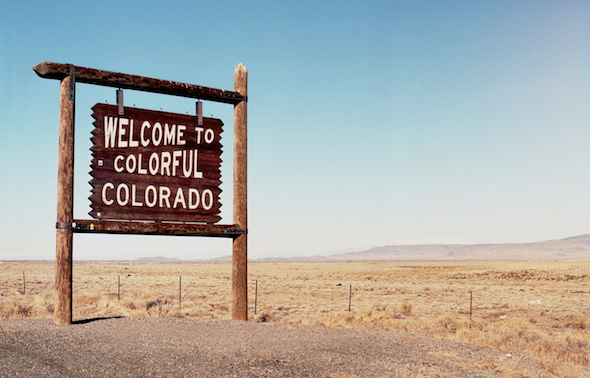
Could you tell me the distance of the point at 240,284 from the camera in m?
11.7

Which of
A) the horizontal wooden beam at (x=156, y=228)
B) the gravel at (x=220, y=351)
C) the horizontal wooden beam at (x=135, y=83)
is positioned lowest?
the gravel at (x=220, y=351)

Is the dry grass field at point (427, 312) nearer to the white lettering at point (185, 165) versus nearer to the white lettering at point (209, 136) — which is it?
the white lettering at point (185, 165)

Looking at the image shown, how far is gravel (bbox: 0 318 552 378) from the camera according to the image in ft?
23.6

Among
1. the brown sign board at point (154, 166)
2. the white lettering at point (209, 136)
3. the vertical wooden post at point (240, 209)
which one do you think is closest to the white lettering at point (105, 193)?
the brown sign board at point (154, 166)

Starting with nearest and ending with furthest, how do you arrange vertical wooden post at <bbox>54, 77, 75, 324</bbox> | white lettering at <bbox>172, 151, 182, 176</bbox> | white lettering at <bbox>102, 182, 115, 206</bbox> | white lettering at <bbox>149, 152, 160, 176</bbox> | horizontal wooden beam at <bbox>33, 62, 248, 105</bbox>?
vertical wooden post at <bbox>54, 77, 75, 324</bbox>, horizontal wooden beam at <bbox>33, 62, 248, 105</bbox>, white lettering at <bbox>102, 182, 115, 206</bbox>, white lettering at <bbox>149, 152, 160, 176</bbox>, white lettering at <bbox>172, 151, 182, 176</bbox>

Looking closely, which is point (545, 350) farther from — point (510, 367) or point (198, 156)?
point (198, 156)

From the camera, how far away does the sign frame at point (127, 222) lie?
10148mm

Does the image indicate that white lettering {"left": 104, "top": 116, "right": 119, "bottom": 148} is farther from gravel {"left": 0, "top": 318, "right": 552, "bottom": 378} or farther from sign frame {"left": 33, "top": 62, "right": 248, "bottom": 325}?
gravel {"left": 0, "top": 318, "right": 552, "bottom": 378}

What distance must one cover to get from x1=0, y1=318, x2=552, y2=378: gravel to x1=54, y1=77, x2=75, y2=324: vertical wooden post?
1.67ft

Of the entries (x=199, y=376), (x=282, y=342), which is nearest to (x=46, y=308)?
(x=282, y=342)

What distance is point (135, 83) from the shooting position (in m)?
10.9

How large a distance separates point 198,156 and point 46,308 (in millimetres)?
11603

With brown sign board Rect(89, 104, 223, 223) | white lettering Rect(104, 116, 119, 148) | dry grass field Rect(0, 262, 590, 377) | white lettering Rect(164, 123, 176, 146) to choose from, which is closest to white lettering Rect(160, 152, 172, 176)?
brown sign board Rect(89, 104, 223, 223)

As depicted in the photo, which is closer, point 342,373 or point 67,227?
point 342,373
